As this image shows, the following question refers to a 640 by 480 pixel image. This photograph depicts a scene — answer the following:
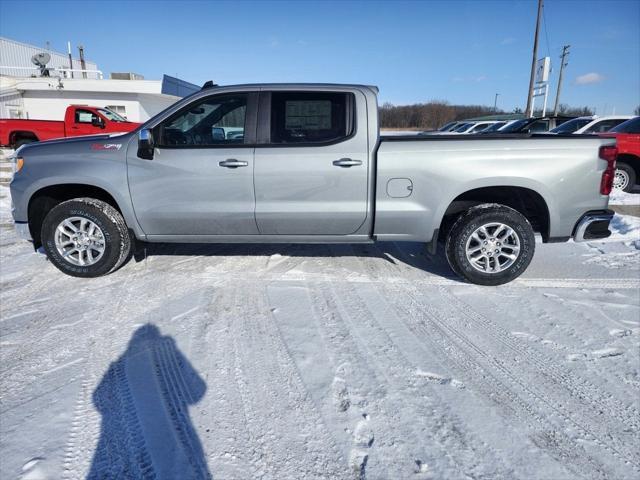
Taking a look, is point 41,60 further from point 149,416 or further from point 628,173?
point 628,173

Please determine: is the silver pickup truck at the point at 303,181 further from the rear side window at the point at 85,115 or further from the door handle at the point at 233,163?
the rear side window at the point at 85,115

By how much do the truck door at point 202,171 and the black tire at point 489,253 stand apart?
2027mm

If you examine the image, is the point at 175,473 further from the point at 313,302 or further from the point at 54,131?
the point at 54,131

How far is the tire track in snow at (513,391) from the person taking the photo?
202 centimetres

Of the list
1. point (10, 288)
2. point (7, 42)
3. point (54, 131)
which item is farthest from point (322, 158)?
point (7, 42)

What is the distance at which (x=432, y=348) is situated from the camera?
2.93 metres

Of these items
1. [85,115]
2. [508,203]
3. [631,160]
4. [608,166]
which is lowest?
[508,203]

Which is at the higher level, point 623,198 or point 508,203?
point 508,203

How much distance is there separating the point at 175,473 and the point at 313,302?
6.44ft

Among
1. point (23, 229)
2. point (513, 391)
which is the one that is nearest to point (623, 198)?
point (513, 391)

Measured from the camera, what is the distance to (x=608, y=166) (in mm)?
3748

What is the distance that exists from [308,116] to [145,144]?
5.21 ft

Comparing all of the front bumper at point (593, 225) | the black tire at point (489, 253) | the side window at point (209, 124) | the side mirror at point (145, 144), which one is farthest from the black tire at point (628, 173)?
the side mirror at point (145, 144)

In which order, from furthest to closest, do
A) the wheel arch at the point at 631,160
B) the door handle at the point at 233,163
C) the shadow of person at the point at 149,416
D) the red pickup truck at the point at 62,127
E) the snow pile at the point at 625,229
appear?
the red pickup truck at the point at 62,127
the wheel arch at the point at 631,160
the snow pile at the point at 625,229
the door handle at the point at 233,163
the shadow of person at the point at 149,416
